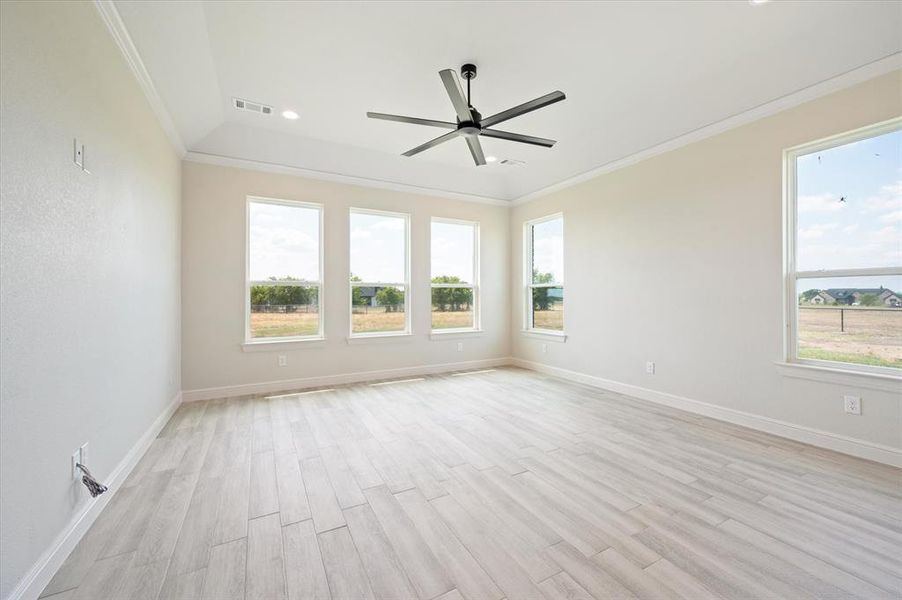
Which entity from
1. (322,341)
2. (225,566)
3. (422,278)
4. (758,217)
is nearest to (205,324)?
(322,341)

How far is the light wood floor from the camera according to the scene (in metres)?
1.46

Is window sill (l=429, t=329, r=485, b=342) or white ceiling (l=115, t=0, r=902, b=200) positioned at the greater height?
white ceiling (l=115, t=0, r=902, b=200)

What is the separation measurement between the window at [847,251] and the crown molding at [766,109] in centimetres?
36

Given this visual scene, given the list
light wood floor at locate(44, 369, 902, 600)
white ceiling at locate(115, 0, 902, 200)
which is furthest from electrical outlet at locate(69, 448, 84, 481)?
white ceiling at locate(115, 0, 902, 200)

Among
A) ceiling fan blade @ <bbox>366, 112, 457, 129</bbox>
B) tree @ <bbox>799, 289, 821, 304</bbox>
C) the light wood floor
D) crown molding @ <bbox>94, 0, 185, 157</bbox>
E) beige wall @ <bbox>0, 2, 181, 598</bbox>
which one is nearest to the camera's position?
beige wall @ <bbox>0, 2, 181, 598</bbox>

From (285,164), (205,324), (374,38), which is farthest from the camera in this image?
(285,164)

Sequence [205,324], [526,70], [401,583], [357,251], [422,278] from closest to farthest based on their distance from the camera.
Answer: [401,583] → [526,70] → [205,324] → [357,251] → [422,278]

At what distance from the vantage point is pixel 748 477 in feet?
7.56

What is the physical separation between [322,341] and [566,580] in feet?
12.6

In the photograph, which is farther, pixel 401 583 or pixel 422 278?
pixel 422 278

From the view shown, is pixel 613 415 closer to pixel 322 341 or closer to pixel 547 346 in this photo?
pixel 547 346

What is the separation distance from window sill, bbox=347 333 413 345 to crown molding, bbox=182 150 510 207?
203 cm

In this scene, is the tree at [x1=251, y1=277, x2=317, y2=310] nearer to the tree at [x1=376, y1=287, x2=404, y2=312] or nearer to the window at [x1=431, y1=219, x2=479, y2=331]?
the tree at [x1=376, y1=287, x2=404, y2=312]

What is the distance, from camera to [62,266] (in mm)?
1629
